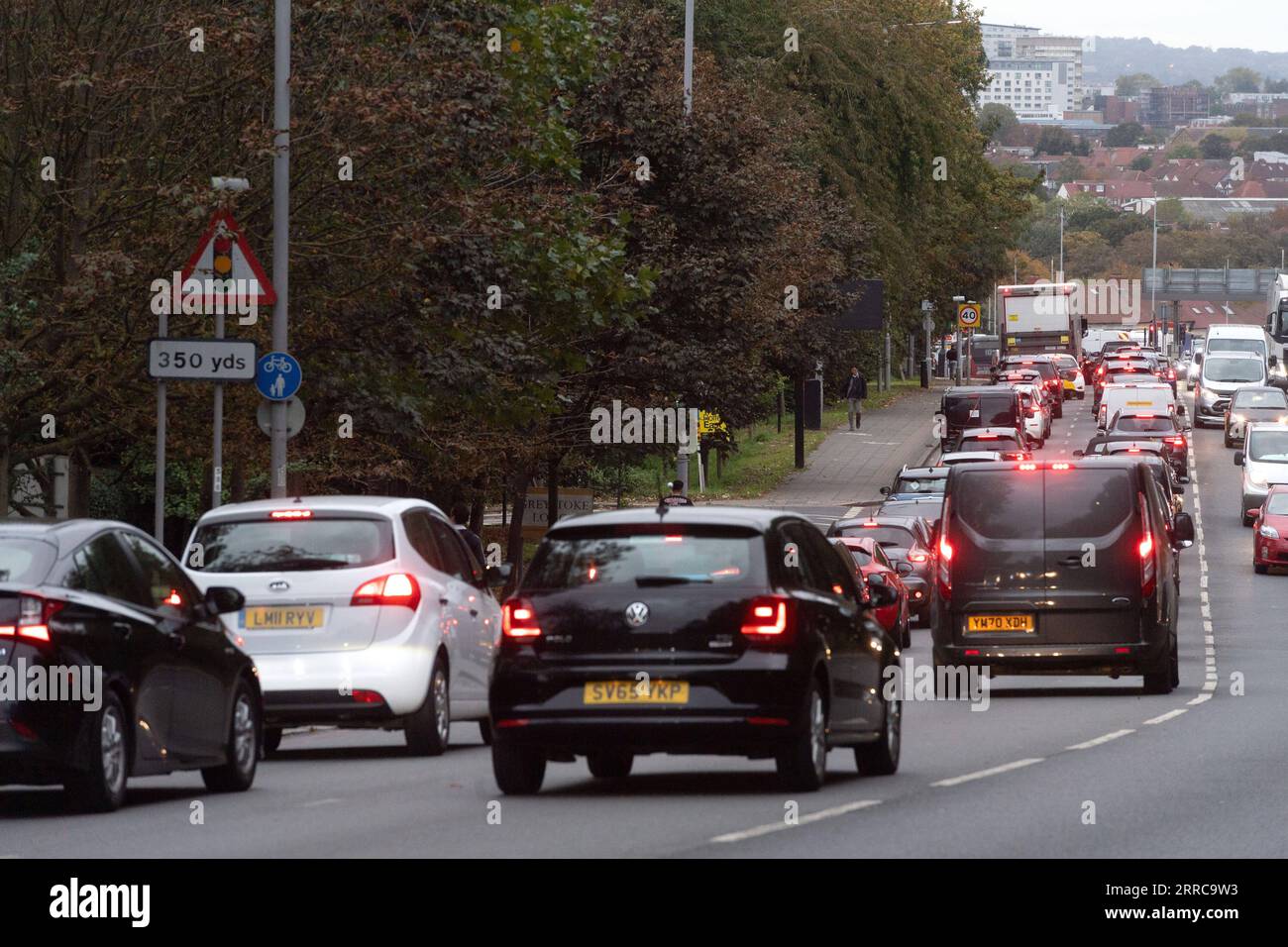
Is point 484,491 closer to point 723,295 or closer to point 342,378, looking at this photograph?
point 723,295

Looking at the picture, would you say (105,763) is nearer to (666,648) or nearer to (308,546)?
(666,648)

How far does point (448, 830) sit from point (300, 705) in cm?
476

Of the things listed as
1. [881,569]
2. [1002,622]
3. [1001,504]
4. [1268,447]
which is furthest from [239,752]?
[1268,447]

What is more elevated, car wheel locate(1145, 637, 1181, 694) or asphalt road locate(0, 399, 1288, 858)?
asphalt road locate(0, 399, 1288, 858)

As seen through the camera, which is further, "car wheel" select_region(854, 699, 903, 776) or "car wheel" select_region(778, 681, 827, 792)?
"car wheel" select_region(854, 699, 903, 776)

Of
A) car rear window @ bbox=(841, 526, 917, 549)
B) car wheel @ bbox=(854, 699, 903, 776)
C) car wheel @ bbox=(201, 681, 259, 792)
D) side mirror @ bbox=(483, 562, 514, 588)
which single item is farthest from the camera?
car rear window @ bbox=(841, 526, 917, 549)

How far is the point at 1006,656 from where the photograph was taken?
21.9m

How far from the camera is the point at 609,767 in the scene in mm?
15172

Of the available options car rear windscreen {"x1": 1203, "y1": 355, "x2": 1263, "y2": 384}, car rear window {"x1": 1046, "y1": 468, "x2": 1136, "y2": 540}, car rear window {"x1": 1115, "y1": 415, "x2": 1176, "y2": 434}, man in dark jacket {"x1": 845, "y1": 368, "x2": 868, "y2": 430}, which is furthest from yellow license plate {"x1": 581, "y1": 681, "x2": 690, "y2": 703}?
car rear windscreen {"x1": 1203, "y1": 355, "x2": 1263, "y2": 384}

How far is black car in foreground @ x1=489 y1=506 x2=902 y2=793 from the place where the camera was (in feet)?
42.9

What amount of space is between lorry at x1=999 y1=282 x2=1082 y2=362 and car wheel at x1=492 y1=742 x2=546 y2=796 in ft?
277

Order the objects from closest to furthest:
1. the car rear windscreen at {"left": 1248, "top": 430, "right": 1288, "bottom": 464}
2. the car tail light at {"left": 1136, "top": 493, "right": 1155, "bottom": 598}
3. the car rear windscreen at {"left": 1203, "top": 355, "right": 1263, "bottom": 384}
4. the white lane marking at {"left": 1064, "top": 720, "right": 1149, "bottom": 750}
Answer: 1. the white lane marking at {"left": 1064, "top": 720, "right": 1149, "bottom": 750}
2. the car tail light at {"left": 1136, "top": 493, "right": 1155, "bottom": 598}
3. the car rear windscreen at {"left": 1248, "top": 430, "right": 1288, "bottom": 464}
4. the car rear windscreen at {"left": 1203, "top": 355, "right": 1263, "bottom": 384}

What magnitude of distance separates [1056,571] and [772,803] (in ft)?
30.2

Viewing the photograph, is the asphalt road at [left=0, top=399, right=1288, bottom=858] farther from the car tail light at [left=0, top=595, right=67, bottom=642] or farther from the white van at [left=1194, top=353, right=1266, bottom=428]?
the white van at [left=1194, top=353, right=1266, bottom=428]
